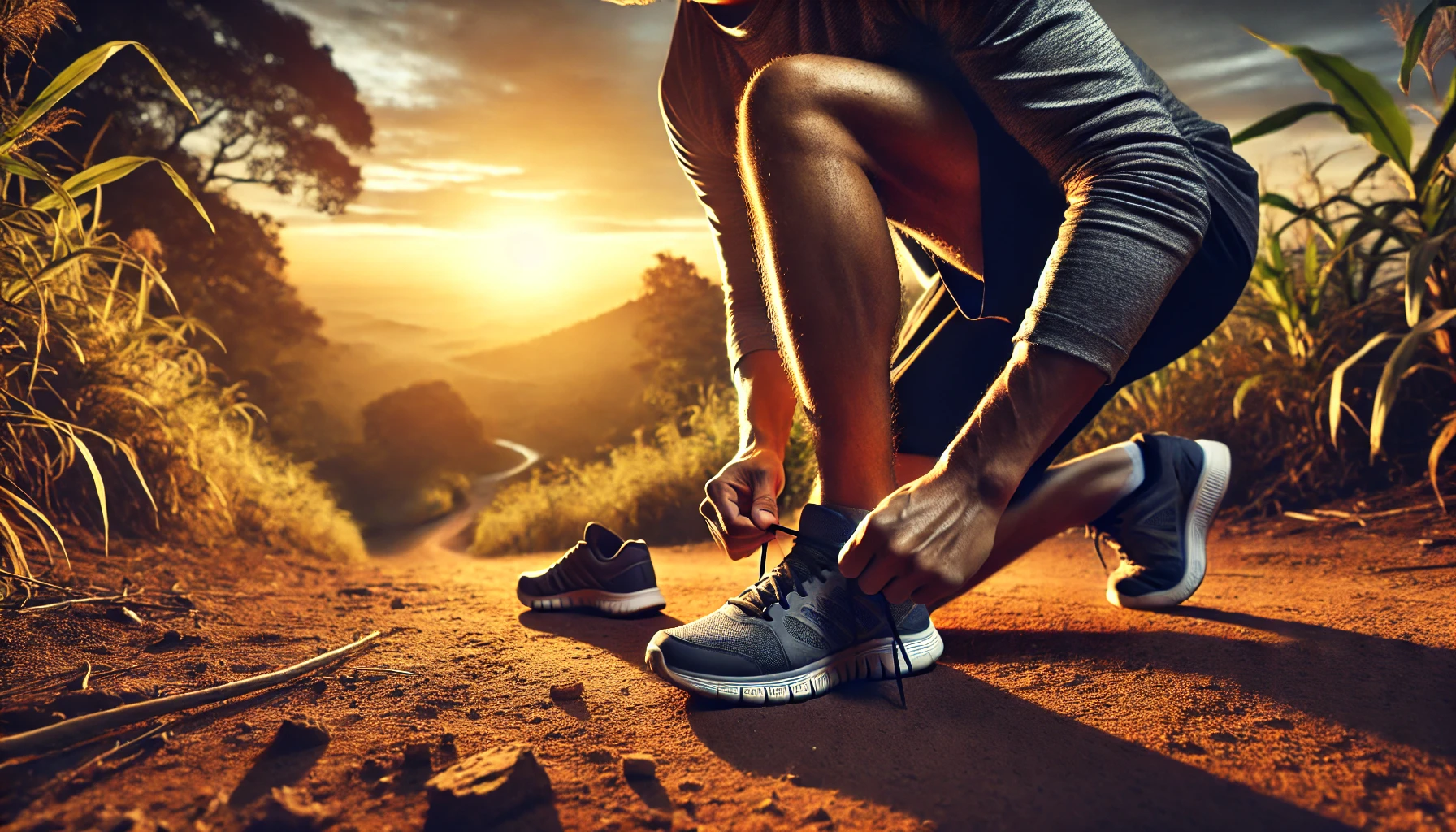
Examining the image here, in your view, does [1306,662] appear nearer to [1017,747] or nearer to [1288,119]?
[1017,747]

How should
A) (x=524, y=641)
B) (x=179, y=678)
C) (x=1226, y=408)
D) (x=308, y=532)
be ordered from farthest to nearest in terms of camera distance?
(x=308, y=532), (x=1226, y=408), (x=524, y=641), (x=179, y=678)

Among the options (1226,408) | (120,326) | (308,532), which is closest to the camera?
(120,326)

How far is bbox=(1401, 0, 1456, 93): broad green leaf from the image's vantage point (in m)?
1.90

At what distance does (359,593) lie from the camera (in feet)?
6.60

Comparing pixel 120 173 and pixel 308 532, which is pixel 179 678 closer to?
pixel 120 173

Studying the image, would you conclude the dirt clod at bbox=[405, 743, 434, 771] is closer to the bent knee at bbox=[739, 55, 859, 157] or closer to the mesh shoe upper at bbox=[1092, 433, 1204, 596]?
the bent knee at bbox=[739, 55, 859, 157]

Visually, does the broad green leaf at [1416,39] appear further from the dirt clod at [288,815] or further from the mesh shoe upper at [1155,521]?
the dirt clod at [288,815]

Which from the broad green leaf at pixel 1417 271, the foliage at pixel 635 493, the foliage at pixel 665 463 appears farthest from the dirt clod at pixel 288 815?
the foliage at pixel 635 493

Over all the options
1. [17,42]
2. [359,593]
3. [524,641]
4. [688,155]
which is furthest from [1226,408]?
[17,42]

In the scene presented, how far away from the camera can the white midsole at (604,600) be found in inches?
66.9

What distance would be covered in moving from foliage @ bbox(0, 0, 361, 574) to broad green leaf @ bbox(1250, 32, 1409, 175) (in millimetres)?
2833

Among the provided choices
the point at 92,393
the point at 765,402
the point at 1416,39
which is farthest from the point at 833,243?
the point at 92,393

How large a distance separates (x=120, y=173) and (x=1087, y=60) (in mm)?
1927

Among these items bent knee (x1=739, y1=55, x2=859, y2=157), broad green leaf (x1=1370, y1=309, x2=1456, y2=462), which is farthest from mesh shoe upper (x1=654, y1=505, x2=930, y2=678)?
broad green leaf (x1=1370, y1=309, x2=1456, y2=462)
